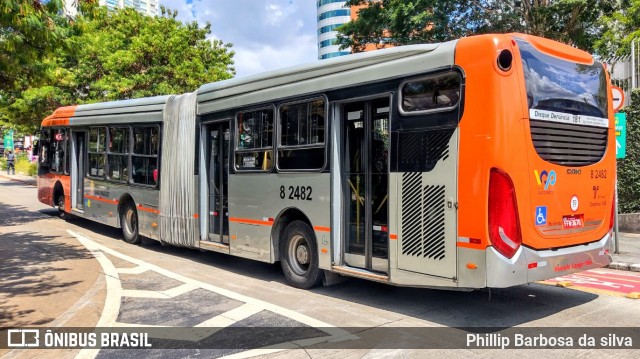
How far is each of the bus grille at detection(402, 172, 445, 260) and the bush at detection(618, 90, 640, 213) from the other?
34.0 ft

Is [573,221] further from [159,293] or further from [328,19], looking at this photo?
[328,19]

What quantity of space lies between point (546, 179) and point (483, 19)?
13.5 m

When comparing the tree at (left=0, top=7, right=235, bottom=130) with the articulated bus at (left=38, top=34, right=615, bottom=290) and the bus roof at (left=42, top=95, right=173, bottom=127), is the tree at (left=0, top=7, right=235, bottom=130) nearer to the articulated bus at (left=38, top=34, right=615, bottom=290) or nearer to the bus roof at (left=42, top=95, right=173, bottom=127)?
the bus roof at (left=42, top=95, right=173, bottom=127)

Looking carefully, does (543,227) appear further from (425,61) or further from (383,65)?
(383,65)

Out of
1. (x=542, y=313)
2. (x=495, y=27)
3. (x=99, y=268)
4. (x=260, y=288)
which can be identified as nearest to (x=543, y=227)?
(x=542, y=313)

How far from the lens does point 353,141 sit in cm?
694

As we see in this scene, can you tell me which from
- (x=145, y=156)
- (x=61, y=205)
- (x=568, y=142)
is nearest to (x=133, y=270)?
(x=145, y=156)

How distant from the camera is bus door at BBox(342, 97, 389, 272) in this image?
21.3 feet

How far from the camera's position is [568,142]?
6020 millimetres

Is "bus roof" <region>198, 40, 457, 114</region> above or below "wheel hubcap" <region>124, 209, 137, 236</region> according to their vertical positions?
above

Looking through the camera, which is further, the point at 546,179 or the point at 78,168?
the point at 78,168

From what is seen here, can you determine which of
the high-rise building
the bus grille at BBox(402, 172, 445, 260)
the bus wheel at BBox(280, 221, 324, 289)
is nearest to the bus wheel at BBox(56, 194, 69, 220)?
the bus wheel at BBox(280, 221, 324, 289)

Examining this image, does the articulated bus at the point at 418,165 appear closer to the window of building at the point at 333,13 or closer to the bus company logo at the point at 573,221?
the bus company logo at the point at 573,221

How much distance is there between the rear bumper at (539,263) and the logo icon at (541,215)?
313 mm
